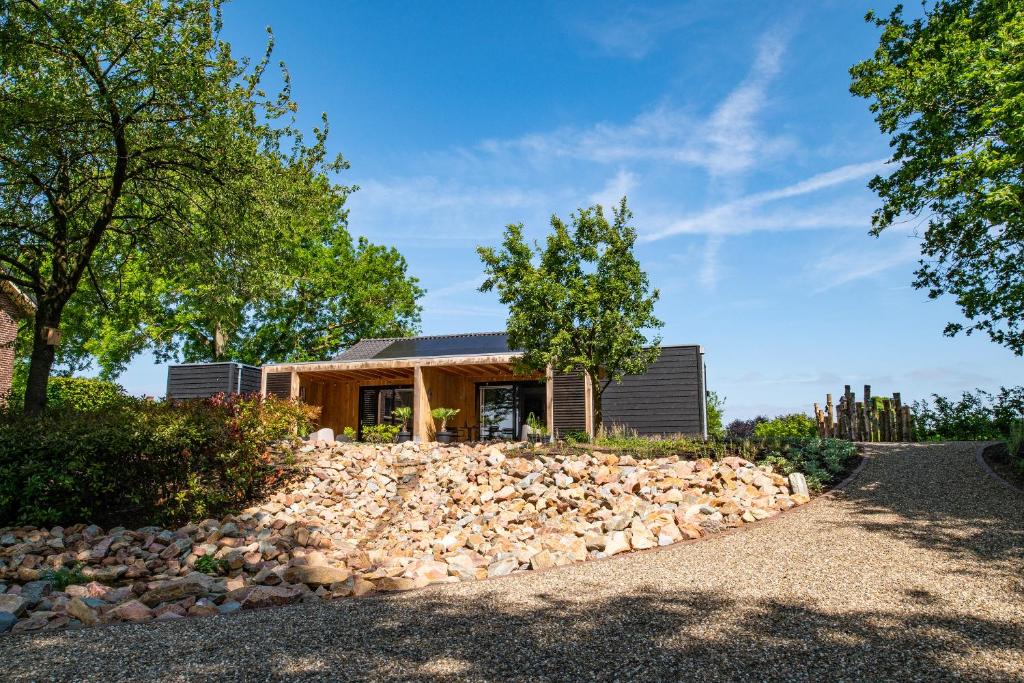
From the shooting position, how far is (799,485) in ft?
34.9

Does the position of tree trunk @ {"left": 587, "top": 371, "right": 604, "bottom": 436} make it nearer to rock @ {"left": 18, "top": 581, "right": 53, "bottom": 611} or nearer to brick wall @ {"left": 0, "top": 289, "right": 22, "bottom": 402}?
rock @ {"left": 18, "top": 581, "right": 53, "bottom": 611}

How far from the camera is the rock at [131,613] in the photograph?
6.06 meters

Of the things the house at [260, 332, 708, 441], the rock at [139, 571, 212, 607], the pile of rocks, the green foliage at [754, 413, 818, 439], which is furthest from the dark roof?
the rock at [139, 571, 212, 607]

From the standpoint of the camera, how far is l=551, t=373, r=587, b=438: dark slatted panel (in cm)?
1683

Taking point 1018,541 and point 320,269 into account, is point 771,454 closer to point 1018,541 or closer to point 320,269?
point 1018,541

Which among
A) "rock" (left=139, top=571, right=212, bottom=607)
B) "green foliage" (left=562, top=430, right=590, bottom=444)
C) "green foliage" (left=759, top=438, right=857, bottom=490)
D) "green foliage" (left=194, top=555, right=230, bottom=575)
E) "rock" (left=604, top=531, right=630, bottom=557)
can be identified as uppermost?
"green foliage" (left=562, top=430, right=590, bottom=444)

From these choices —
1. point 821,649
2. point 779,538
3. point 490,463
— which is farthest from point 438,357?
point 821,649

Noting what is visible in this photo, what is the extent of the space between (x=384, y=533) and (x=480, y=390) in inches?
405

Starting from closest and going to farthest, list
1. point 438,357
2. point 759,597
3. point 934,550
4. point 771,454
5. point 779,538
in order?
point 759,597
point 934,550
point 779,538
point 771,454
point 438,357

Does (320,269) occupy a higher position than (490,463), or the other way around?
(320,269)

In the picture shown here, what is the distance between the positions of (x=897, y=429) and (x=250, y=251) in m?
16.7

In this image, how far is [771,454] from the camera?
12.2 metres

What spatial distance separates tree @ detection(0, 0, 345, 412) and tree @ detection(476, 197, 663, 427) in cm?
453

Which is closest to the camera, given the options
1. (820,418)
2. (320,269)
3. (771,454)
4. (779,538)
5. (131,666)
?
(131,666)
